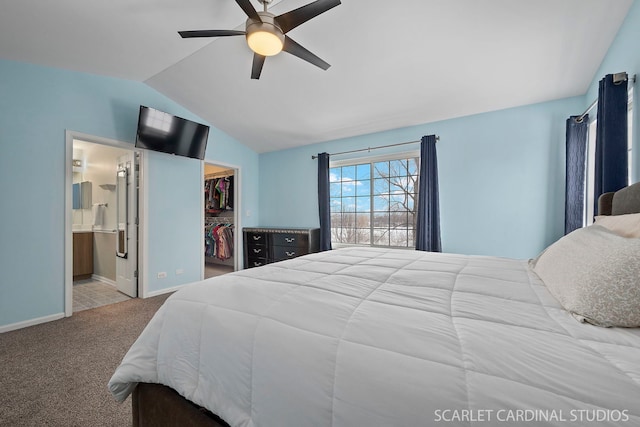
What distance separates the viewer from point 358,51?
250cm

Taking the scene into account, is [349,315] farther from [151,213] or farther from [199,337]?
[151,213]

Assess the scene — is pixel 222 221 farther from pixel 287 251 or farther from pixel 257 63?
pixel 257 63

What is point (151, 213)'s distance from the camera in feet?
11.2

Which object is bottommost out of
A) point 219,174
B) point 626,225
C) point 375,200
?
point 626,225

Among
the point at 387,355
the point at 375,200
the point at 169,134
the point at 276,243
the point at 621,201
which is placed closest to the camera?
the point at 387,355

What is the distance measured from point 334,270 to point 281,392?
0.77m

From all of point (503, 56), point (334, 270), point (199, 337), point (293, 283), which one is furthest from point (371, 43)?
point (199, 337)

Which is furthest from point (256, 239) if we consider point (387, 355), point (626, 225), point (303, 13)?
point (626, 225)

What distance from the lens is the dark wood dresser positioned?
4.19 meters

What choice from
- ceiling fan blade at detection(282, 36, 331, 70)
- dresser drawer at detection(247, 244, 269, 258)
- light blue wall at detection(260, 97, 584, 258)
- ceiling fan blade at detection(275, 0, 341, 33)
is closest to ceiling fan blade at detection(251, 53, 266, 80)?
ceiling fan blade at detection(282, 36, 331, 70)

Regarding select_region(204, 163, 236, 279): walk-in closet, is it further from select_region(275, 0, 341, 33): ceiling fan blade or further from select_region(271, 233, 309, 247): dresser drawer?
select_region(275, 0, 341, 33): ceiling fan blade

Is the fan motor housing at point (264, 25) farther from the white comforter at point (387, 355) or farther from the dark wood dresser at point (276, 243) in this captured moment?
the dark wood dresser at point (276, 243)

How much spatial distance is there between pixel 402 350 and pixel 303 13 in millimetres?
2021

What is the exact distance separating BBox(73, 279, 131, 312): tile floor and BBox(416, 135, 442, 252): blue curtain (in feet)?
13.0
